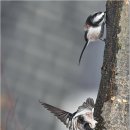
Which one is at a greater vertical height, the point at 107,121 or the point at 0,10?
the point at 0,10

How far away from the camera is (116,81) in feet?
5.18

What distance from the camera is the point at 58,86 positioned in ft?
16.8

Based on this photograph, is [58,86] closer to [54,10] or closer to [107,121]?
[54,10]

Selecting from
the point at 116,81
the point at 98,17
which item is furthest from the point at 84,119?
the point at 98,17

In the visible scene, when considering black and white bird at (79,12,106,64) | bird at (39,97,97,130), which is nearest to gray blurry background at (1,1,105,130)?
black and white bird at (79,12,106,64)

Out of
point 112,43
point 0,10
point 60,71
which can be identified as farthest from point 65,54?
point 112,43

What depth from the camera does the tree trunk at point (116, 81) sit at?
61.8 inches

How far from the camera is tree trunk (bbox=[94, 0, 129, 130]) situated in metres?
1.57

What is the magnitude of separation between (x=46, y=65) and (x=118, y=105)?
3.64 metres

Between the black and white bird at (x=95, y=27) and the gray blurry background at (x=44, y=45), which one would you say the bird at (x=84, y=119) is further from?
the gray blurry background at (x=44, y=45)

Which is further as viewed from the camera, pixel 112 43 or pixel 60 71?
pixel 60 71

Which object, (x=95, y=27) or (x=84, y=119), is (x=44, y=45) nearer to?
(x=95, y=27)

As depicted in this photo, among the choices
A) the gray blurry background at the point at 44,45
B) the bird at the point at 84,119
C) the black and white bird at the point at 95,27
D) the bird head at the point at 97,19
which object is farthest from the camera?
the gray blurry background at the point at 44,45

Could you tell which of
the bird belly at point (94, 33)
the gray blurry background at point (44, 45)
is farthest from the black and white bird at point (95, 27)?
the gray blurry background at point (44, 45)
